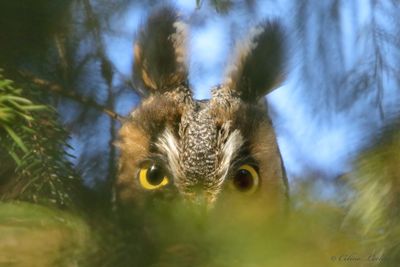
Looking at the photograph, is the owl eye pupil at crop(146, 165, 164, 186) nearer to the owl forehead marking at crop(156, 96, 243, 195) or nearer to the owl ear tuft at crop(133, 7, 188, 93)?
the owl forehead marking at crop(156, 96, 243, 195)

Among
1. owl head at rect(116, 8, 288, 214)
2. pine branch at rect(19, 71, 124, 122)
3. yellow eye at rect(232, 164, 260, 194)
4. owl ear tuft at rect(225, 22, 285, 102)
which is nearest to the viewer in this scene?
pine branch at rect(19, 71, 124, 122)

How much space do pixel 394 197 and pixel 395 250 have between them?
0.08 m

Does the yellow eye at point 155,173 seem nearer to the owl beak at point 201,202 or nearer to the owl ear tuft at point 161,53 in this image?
the owl ear tuft at point 161,53

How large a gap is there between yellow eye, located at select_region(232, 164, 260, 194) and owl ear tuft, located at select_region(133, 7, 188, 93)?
275 millimetres

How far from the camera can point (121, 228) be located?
330 mm

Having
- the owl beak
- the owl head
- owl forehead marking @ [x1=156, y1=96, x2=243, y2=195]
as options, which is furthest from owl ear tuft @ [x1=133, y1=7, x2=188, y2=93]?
the owl beak

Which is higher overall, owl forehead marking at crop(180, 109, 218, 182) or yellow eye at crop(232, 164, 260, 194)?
owl forehead marking at crop(180, 109, 218, 182)

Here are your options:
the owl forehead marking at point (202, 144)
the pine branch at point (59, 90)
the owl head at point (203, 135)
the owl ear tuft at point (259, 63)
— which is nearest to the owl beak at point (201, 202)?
the pine branch at point (59, 90)

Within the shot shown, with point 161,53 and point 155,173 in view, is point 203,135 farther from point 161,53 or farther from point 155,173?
point 161,53

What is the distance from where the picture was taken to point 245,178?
1.36 meters

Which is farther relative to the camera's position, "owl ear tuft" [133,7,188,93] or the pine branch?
"owl ear tuft" [133,7,188,93]

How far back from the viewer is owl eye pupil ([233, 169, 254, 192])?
130cm

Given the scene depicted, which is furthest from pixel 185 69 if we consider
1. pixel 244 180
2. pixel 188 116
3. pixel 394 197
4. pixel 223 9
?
pixel 394 197


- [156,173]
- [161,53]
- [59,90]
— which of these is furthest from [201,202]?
[156,173]
